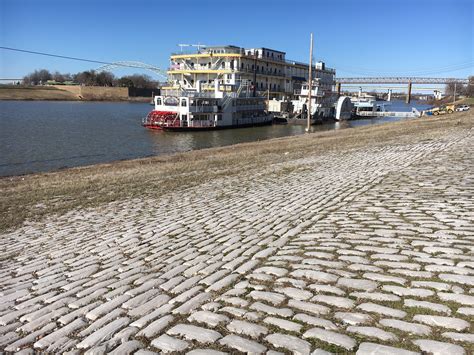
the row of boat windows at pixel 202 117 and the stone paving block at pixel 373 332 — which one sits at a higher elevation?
the row of boat windows at pixel 202 117

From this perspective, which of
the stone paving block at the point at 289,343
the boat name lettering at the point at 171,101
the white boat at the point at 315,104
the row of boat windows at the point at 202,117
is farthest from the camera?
the white boat at the point at 315,104

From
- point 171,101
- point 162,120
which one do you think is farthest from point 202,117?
point 162,120

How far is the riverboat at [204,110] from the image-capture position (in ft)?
149

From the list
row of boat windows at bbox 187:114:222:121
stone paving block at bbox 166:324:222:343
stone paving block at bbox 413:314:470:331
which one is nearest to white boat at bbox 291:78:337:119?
row of boat windows at bbox 187:114:222:121

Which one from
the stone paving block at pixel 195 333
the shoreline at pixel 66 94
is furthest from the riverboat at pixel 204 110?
the shoreline at pixel 66 94

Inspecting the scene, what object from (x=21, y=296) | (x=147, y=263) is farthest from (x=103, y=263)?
(x=21, y=296)

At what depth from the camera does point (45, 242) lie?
6.46m

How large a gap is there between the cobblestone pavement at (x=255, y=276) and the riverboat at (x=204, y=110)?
125 feet

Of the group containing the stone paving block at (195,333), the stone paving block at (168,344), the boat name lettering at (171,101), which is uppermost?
the boat name lettering at (171,101)

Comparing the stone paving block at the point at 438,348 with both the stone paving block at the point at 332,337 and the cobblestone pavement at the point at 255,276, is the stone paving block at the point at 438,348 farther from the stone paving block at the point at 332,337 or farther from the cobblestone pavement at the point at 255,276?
the stone paving block at the point at 332,337

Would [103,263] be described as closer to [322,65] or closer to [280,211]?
[280,211]

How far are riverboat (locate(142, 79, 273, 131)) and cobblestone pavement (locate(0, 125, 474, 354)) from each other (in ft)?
125

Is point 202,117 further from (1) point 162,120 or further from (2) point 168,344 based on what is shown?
(2) point 168,344

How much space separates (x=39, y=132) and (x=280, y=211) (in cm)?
3513
